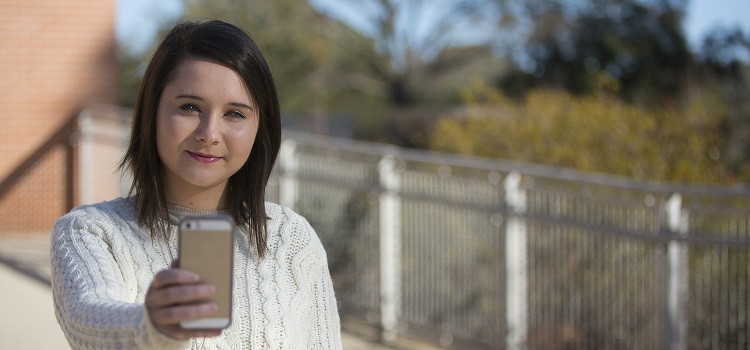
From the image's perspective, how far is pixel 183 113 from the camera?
198 cm

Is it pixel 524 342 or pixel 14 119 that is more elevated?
pixel 14 119

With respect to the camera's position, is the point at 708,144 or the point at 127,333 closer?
the point at 127,333

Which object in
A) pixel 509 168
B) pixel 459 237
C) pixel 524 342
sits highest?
pixel 509 168

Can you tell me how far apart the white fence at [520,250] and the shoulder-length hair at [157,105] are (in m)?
3.29

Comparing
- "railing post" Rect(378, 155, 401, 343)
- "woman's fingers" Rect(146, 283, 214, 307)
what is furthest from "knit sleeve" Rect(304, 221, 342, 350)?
"railing post" Rect(378, 155, 401, 343)

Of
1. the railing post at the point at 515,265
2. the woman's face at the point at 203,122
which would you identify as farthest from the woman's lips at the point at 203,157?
the railing post at the point at 515,265

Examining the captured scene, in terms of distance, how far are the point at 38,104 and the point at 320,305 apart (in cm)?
825

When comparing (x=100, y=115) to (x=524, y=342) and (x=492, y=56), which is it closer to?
(x=524, y=342)

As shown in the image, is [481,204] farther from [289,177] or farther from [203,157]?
[203,157]

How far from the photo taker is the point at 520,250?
6105 millimetres

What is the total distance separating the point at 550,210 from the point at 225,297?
4.52 meters

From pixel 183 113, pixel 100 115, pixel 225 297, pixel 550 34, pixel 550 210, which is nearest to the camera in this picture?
pixel 225 297

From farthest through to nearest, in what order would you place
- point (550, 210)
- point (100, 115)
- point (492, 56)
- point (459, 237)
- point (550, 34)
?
point (492, 56) → point (550, 34) → point (100, 115) → point (459, 237) → point (550, 210)

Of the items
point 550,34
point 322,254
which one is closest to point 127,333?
point 322,254
